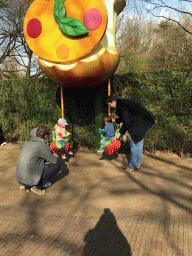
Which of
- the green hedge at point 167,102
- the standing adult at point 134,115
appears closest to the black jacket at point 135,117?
the standing adult at point 134,115

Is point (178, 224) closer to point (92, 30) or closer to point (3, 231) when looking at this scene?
point (3, 231)

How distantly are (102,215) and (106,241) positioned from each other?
0.58 m

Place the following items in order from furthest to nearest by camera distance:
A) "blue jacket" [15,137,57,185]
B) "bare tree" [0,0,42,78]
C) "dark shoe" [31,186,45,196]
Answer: "bare tree" [0,0,42,78], "dark shoe" [31,186,45,196], "blue jacket" [15,137,57,185]

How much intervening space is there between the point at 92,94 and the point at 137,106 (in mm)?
2246

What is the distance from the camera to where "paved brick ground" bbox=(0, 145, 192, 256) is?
8.05ft

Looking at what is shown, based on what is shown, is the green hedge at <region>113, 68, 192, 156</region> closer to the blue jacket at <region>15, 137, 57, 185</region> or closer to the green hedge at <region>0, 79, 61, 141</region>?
the green hedge at <region>0, 79, 61, 141</region>

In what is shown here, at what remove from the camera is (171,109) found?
5.56m

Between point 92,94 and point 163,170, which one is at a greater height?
point 92,94

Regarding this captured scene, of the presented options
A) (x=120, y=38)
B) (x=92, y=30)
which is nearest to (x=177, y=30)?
(x=120, y=38)

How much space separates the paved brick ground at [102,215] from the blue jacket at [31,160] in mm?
399

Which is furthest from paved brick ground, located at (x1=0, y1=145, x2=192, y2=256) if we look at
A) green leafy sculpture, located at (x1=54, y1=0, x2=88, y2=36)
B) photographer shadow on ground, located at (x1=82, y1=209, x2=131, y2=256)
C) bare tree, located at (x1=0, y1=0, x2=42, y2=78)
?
bare tree, located at (x1=0, y1=0, x2=42, y2=78)

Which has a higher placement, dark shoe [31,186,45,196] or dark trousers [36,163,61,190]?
dark trousers [36,163,61,190]

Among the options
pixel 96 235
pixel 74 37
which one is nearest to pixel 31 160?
pixel 96 235

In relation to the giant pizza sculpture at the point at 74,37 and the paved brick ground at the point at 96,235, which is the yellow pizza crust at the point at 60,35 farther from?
the paved brick ground at the point at 96,235
